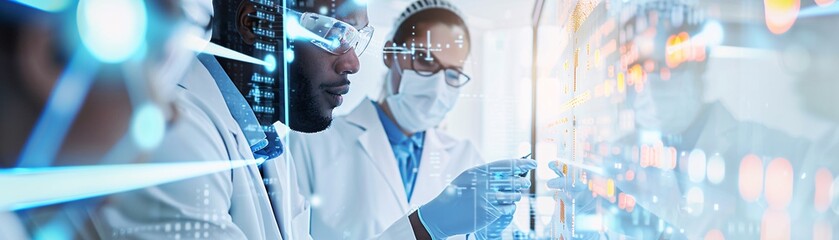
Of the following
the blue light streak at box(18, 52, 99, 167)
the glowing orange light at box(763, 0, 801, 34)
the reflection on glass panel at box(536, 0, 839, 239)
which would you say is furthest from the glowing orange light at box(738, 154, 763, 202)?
the blue light streak at box(18, 52, 99, 167)

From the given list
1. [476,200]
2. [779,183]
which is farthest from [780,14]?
[476,200]

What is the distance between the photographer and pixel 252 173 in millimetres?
960

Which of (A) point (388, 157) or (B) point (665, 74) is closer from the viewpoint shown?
(B) point (665, 74)

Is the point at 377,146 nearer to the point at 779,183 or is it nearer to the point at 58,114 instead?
the point at 58,114

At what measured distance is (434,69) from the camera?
3.77ft

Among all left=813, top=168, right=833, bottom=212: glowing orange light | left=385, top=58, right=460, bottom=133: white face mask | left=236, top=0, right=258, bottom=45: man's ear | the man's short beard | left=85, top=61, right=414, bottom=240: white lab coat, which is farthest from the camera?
left=385, top=58, right=460, bottom=133: white face mask

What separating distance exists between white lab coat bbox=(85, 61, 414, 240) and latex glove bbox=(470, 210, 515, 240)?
0.40m

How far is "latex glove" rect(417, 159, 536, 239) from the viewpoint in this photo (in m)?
1.06

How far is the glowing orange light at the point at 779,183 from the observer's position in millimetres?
399

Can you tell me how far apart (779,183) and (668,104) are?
182 mm

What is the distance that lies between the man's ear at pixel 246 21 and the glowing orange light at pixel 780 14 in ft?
2.60

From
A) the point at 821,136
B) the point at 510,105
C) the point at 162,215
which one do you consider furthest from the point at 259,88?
the point at 821,136

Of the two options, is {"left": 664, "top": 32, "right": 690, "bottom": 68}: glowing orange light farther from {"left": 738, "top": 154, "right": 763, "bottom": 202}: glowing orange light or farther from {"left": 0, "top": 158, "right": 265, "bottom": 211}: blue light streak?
{"left": 0, "top": 158, "right": 265, "bottom": 211}: blue light streak

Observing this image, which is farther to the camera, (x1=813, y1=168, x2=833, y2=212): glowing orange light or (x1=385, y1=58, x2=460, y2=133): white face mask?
(x1=385, y1=58, x2=460, y2=133): white face mask
